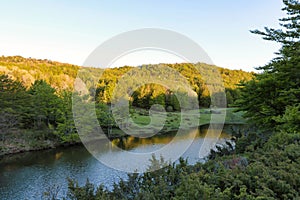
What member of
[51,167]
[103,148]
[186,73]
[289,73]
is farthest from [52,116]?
[289,73]

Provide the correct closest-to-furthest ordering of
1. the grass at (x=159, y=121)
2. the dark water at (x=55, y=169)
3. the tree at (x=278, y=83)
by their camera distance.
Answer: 1. the tree at (x=278, y=83)
2. the dark water at (x=55, y=169)
3. the grass at (x=159, y=121)

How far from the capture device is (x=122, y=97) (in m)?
21.4

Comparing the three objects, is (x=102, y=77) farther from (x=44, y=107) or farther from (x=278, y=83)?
(x=278, y=83)

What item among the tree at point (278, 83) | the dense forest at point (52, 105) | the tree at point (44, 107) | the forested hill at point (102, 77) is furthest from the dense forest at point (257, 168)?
the tree at point (44, 107)

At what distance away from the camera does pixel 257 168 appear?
339 cm

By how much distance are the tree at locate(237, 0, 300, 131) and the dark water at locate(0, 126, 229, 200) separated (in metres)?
4.02

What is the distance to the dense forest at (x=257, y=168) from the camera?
3.01m

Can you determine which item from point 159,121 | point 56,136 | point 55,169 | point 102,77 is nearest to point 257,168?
point 55,169

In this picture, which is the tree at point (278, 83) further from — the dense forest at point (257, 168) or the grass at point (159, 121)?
the grass at point (159, 121)

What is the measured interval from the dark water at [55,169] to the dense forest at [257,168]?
5113mm

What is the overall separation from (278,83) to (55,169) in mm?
13323

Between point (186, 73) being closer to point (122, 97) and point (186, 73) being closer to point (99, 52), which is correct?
point (122, 97)

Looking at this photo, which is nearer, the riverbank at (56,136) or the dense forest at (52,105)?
the dense forest at (52,105)

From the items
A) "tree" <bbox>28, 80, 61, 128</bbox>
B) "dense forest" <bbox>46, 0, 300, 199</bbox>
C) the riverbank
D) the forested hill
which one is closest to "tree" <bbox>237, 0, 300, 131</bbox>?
"dense forest" <bbox>46, 0, 300, 199</bbox>
